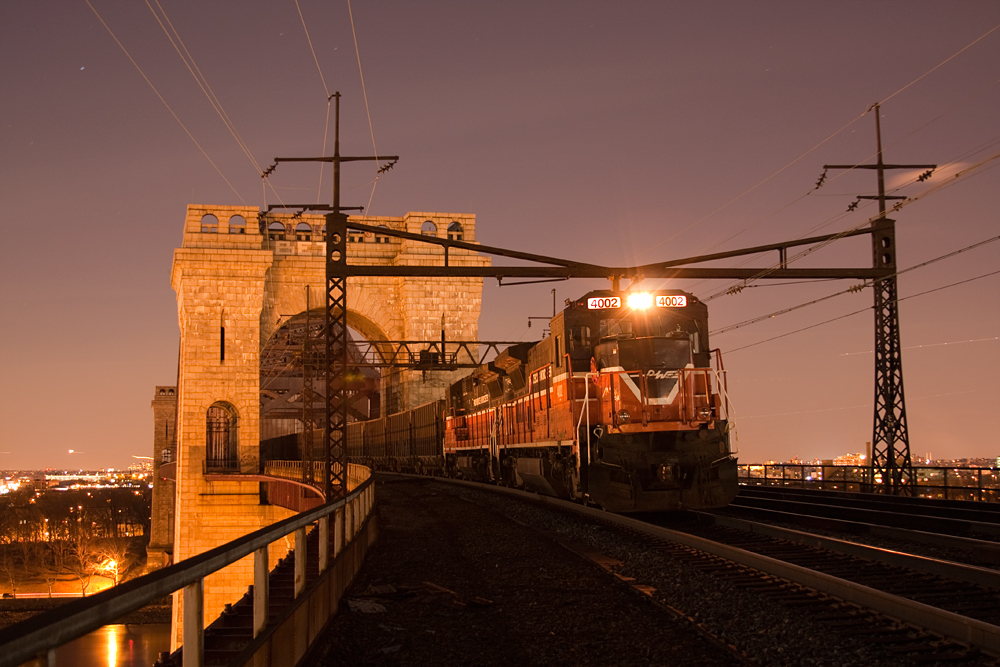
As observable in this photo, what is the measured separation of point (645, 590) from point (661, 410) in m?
7.27

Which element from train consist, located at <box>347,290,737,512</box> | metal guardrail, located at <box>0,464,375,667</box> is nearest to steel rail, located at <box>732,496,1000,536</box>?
train consist, located at <box>347,290,737,512</box>

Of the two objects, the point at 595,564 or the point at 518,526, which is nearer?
the point at 595,564

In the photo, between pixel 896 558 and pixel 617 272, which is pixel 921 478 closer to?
pixel 617 272

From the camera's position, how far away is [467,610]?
9117mm

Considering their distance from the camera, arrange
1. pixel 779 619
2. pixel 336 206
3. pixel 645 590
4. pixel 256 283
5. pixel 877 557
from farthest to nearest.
Answer: pixel 256 283, pixel 336 206, pixel 877 557, pixel 645 590, pixel 779 619

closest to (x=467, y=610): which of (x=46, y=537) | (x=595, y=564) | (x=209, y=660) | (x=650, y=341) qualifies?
(x=595, y=564)

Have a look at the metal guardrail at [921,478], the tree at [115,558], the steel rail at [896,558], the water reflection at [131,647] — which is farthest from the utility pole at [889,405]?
the tree at [115,558]

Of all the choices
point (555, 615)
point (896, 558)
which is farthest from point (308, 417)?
point (555, 615)

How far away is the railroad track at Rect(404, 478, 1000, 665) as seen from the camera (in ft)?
22.5

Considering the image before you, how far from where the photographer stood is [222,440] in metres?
52.0

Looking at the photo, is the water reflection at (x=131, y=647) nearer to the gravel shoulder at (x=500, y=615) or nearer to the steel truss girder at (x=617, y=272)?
the steel truss girder at (x=617, y=272)

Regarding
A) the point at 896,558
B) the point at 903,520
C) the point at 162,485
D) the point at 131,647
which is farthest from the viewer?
the point at 162,485

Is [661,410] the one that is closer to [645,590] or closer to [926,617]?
[645,590]

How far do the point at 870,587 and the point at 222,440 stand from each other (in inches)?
1904
